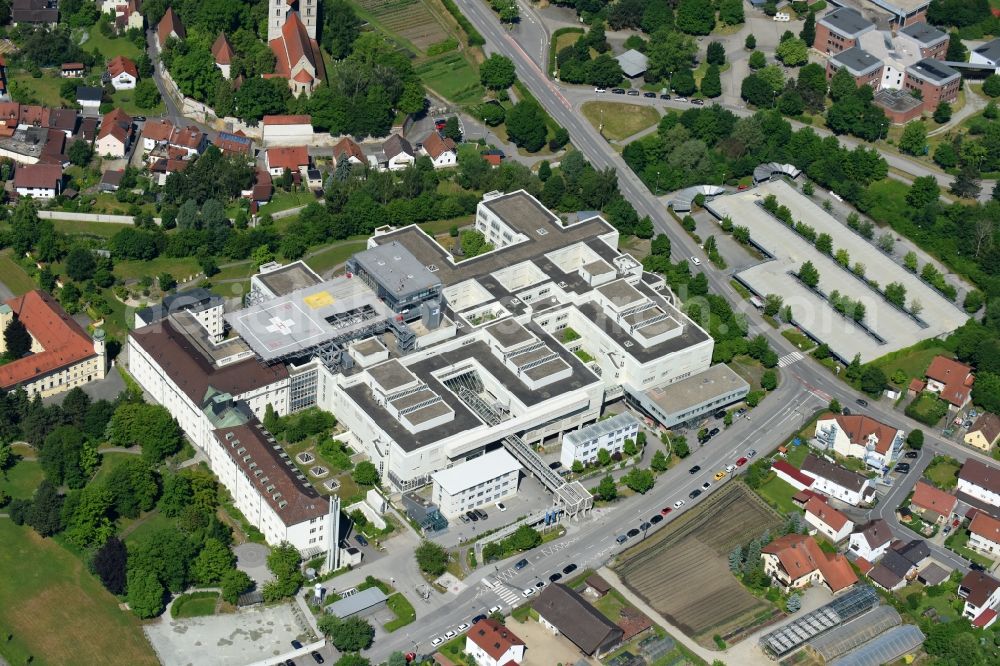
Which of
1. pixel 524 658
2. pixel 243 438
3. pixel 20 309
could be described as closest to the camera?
pixel 524 658

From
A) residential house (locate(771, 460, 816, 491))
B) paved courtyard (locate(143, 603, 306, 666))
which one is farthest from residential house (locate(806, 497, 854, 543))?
paved courtyard (locate(143, 603, 306, 666))

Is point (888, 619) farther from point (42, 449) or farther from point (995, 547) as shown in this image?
point (42, 449)

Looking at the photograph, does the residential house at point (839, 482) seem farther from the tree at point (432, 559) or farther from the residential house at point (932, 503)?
the tree at point (432, 559)

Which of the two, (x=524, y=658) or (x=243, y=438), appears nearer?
(x=524, y=658)

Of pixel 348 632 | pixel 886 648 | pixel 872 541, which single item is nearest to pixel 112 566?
pixel 348 632

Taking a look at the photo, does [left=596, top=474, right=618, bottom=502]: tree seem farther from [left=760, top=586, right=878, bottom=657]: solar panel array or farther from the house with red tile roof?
the house with red tile roof

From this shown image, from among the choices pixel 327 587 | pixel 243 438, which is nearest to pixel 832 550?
pixel 327 587
